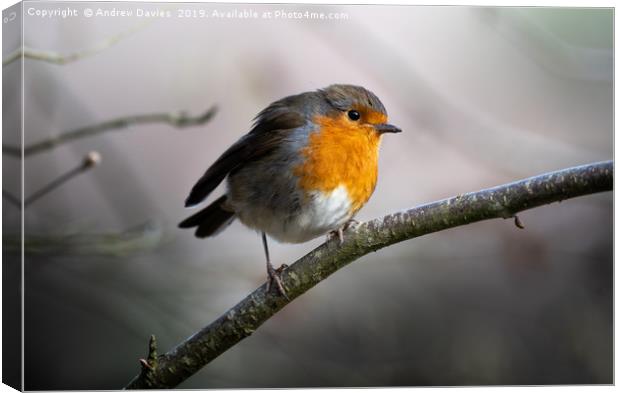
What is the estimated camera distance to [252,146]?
3.23 m

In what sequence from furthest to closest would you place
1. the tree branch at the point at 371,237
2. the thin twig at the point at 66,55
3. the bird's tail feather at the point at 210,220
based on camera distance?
1. the bird's tail feather at the point at 210,220
2. the thin twig at the point at 66,55
3. the tree branch at the point at 371,237

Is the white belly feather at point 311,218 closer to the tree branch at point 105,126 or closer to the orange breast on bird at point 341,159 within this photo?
the orange breast on bird at point 341,159

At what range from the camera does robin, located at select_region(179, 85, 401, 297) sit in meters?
3.01

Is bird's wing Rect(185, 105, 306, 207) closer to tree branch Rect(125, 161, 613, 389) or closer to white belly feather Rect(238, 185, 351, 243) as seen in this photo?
white belly feather Rect(238, 185, 351, 243)

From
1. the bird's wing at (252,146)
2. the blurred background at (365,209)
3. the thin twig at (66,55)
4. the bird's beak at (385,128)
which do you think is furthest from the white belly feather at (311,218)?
the thin twig at (66,55)

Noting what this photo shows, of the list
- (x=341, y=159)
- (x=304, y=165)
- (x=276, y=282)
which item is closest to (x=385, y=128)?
(x=341, y=159)

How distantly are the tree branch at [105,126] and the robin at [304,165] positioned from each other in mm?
326

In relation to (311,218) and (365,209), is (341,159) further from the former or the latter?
(365,209)

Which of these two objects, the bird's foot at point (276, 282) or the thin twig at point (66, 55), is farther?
the thin twig at point (66, 55)

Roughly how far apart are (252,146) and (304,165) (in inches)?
12.1

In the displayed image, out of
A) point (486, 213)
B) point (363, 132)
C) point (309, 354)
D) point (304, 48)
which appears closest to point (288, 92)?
point (304, 48)

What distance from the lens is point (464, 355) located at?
11.4ft

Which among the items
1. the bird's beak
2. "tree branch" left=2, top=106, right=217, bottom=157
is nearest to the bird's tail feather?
"tree branch" left=2, top=106, right=217, bottom=157

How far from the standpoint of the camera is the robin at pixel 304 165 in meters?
3.01
